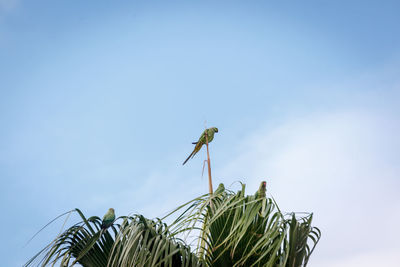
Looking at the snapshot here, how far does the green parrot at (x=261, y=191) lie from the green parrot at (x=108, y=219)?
1.20m

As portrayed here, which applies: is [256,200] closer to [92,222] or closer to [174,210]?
[174,210]

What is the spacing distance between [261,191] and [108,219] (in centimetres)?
129

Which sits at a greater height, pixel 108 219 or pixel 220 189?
pixel 220 189

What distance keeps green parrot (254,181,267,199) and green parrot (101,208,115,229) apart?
1198 mm

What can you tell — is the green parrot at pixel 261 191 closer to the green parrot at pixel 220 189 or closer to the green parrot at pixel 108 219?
the green parrot at pixel 220 189

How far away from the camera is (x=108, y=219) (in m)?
3.49

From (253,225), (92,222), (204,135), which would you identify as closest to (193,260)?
(253,225)

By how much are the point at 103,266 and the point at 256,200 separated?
1269 millimetres

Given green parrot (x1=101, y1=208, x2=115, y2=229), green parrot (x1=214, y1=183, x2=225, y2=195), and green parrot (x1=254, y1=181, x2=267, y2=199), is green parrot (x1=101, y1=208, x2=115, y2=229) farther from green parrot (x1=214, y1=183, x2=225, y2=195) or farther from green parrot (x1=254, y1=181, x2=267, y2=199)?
green parrot (x1=254, y1=181, x2=267, y2=199)

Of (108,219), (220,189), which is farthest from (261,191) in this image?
(108,219)

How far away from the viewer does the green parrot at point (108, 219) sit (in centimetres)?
336

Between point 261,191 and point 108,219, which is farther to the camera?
point 261,191

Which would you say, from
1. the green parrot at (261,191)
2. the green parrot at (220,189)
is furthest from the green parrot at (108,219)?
the green parrot at (261,191)

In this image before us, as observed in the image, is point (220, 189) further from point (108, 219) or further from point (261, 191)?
point (108, 219)
